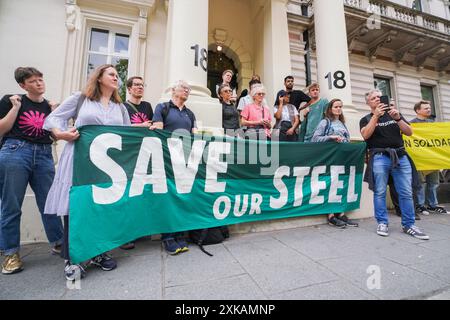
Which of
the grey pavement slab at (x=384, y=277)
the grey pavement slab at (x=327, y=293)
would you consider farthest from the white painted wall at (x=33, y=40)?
the grey pavement slab at (x=384, y=277)

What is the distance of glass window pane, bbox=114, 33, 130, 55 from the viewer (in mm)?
5605

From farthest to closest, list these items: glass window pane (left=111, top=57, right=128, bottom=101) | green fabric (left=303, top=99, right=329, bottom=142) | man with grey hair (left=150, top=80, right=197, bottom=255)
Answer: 1. glass window pane (left=111, top=57, right=128, bottom=101)
2. green fabric (left=303, top=99, right=329, bottom=142)
3. man with grey hair (left=150, top=80, right=197, bottom=255)

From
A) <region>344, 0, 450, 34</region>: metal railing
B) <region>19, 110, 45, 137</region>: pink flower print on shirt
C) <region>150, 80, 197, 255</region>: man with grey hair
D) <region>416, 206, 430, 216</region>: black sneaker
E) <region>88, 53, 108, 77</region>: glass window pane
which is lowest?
<region>416, 206, 430, 216</region>: black sneaker

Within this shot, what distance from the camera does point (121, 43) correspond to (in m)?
5.65

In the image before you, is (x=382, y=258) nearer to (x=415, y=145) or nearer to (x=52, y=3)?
(x=415, y=145)

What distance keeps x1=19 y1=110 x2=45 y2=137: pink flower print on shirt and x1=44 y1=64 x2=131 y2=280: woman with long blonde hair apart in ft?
1.19

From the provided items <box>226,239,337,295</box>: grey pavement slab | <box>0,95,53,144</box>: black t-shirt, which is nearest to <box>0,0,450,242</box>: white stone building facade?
<box>226,239,337,295</box>: grey pavement slab

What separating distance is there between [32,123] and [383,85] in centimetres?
1289

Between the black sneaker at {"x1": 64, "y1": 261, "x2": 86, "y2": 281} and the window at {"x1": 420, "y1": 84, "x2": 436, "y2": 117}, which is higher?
the window at {"x1": 420, "y1": 84, "x2": 436, "y2": 117}

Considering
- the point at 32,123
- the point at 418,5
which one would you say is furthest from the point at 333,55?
the point at 418,5

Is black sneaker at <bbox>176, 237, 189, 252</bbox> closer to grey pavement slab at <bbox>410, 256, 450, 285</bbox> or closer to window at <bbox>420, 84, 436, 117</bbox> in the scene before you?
grey pavement slab at <bbox>410, 256, 450, 285</bbox>

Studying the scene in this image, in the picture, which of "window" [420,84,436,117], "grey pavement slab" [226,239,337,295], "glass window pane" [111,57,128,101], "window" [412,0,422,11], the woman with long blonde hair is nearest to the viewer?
"grey pavement slab" [226,239,337,295]

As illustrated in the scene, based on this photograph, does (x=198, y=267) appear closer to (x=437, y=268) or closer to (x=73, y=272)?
(x=73, y=272)

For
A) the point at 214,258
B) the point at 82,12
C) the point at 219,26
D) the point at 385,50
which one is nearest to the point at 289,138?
the point at 214,258
